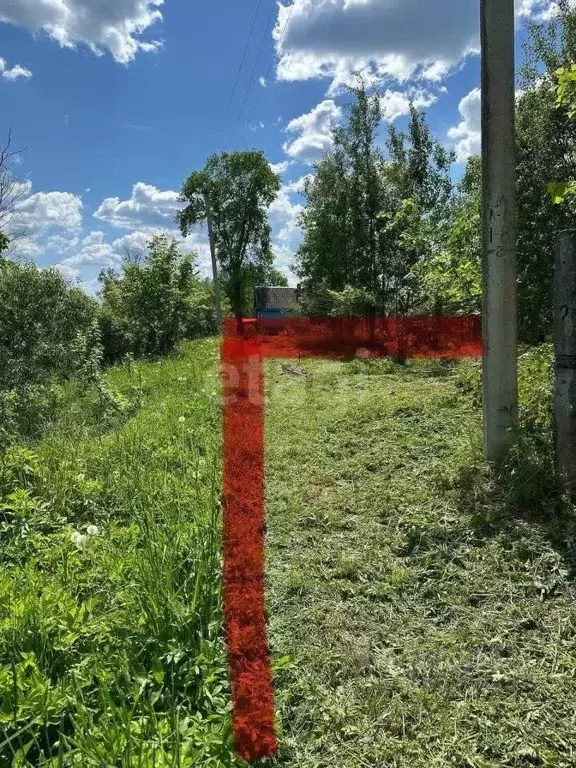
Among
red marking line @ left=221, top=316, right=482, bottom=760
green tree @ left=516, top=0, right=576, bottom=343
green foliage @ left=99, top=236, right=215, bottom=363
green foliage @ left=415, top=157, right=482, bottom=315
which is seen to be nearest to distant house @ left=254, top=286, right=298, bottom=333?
green foliage @ left=99, top=236, right=215, bottom=363

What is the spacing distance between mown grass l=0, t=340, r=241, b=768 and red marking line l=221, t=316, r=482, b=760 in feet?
0.24

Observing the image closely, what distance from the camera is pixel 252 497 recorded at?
371 centimetres

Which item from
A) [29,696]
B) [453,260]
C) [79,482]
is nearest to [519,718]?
[29,696]

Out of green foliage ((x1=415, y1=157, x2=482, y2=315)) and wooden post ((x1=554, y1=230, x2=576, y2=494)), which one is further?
green foliage ((x1=415, y1=157, x2=482, y2=315))

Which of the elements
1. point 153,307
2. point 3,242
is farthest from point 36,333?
point 153,307

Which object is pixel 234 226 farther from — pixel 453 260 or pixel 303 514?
pixel 303 514

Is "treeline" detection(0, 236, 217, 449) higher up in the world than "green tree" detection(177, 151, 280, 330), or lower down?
lower down

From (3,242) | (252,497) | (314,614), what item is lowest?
(314,614)

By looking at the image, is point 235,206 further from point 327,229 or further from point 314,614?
point 314,614

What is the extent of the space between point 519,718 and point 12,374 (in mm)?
5468

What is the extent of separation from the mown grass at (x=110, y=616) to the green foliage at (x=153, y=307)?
39.2 feet

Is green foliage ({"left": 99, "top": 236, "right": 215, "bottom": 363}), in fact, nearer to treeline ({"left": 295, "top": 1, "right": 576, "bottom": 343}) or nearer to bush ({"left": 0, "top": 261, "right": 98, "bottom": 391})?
treeline ({"left": 295, "top": 1, "right": 576, "bottom": 343})

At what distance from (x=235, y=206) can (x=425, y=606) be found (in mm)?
31061

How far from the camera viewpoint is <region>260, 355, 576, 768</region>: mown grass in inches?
65.6
